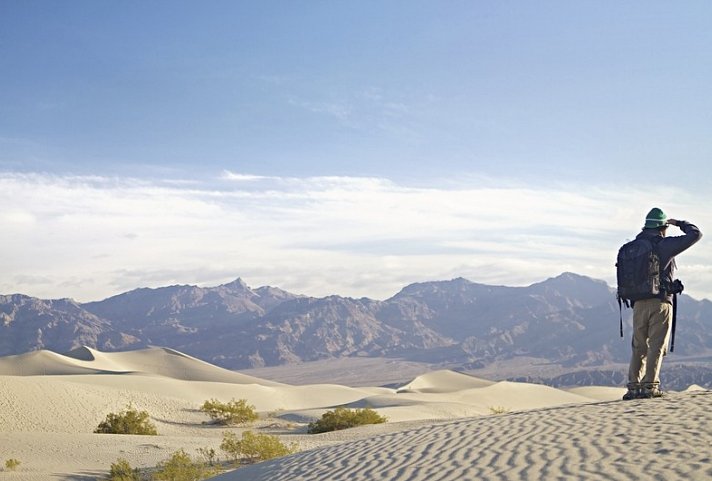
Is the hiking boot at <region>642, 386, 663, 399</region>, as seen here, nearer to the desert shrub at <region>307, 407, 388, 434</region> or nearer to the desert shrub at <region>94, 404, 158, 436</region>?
the desert shrub at <region>307, 407, 388, 434</region>

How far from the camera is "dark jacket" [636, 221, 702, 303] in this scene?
1069cm

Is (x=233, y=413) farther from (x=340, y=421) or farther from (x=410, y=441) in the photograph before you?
(x=410, y=441)

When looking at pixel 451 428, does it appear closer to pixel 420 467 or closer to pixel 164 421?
pixel 420 467

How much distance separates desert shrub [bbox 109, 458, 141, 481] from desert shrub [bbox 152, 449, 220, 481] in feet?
1.26

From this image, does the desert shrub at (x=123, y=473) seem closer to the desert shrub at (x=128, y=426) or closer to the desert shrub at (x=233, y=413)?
the desert shrub at (x=128, y=426)

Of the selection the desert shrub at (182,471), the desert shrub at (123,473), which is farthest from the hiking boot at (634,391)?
the desert shrub at (123,473)

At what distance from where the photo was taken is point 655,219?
36.2 ft

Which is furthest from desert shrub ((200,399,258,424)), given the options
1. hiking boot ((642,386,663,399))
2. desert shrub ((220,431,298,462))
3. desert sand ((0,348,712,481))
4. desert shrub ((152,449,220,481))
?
hiking boot ((642,386,663,399))

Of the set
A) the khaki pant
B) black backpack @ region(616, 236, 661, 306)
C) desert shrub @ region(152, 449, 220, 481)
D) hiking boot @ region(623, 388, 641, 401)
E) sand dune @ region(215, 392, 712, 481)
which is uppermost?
black backpack @ region(616, 236, 661, 306)

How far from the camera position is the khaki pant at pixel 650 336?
10.9 metres

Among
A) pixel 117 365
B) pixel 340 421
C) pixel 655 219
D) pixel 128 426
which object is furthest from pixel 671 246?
pixel 117 365

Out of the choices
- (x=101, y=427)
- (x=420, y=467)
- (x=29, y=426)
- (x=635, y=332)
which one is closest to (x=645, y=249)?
(x=635, y=332)

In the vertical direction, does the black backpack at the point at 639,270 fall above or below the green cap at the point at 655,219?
below

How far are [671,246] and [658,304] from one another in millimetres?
854
